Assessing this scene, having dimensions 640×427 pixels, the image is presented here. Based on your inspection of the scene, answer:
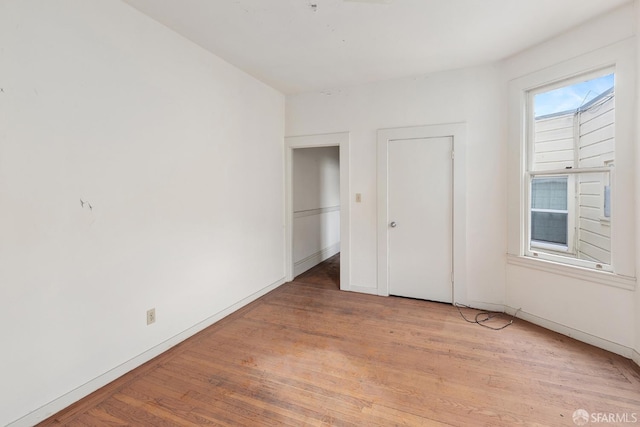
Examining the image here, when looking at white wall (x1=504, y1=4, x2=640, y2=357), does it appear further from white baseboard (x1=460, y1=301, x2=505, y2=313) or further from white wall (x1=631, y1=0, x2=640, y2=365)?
white baseboard (x1=460, y1=301, x2=505, y2=313)

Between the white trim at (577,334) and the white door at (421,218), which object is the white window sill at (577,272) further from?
the white door at (421,218)

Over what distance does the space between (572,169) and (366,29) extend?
2.11 m

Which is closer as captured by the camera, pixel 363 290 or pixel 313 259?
pixel 363 290

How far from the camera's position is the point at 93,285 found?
1.83 m

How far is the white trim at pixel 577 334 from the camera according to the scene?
2.18 m

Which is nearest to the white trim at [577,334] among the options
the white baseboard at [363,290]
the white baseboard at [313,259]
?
the white baseboard at [363,290]

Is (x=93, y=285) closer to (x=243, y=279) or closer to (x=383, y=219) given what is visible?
(x=243, y=279)

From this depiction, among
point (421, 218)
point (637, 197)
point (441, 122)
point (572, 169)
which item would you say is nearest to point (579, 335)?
point (637, 197)

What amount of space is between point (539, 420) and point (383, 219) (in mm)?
2229

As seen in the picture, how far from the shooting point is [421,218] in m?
3.34

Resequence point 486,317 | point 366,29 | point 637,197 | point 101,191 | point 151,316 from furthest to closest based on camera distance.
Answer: point 486,317 → point 366,29 → point 151,316 → point 637,197 → point 101,191

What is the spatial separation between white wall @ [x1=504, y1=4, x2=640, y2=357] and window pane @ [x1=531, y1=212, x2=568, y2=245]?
15cm

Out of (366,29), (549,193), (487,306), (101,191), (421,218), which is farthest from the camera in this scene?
(421,218)

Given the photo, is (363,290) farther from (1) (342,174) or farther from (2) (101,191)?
(2) (101,191)
